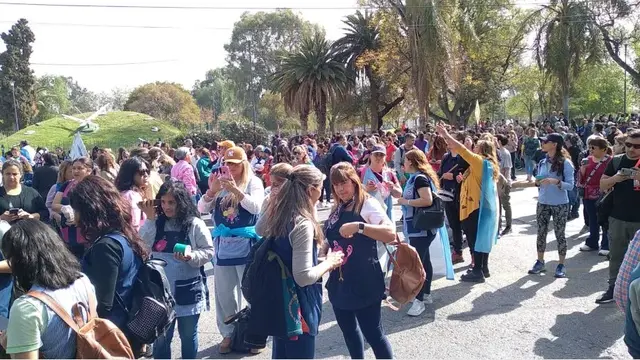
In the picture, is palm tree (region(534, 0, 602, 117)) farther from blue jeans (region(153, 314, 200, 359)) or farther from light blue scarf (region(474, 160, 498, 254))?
blue jeans (region(153, 314, 200, 359))

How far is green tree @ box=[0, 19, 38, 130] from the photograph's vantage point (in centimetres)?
5172

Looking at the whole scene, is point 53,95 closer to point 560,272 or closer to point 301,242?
point 560,272

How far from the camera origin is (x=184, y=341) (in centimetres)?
390

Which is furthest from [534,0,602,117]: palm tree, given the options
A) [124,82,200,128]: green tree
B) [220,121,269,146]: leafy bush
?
[124,82,200,128]: green tree

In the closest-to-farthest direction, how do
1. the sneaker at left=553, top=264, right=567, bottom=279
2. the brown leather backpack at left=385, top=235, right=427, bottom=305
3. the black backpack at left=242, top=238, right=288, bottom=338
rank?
the black backpack at left=242, top=238, right=288, bottom=338, the brown leather backpack at left=385, top=235, right=427, bottom=305, the sneaker at left=553, top=264, right=567, bottom=279

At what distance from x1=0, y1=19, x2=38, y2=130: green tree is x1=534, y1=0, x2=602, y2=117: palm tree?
47.1 metres

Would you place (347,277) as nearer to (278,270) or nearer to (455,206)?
(278,270)

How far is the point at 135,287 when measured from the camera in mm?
3041

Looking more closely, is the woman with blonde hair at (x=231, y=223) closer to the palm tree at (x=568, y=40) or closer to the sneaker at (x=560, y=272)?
the sneaker at (x=560, y=272)

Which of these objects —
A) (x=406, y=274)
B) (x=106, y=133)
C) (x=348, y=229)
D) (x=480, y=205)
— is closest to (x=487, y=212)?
(x=480, y=205)

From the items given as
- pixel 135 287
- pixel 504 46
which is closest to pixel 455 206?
pixel 135 287

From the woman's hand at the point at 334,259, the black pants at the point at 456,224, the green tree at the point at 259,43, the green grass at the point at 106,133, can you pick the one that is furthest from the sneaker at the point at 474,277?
the green tree at the point at 259,43

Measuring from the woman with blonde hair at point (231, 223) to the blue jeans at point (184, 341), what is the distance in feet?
2.92

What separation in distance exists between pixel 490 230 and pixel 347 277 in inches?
138
